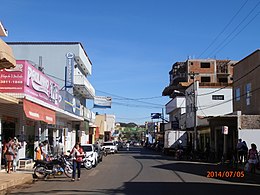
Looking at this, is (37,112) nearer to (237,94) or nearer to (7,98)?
(7,98)

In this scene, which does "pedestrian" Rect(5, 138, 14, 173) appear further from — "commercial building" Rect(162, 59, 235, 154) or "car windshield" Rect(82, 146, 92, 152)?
"commercial building" Rect(162, 59, 235, 154)

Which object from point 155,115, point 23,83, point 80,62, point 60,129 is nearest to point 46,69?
point 80,62

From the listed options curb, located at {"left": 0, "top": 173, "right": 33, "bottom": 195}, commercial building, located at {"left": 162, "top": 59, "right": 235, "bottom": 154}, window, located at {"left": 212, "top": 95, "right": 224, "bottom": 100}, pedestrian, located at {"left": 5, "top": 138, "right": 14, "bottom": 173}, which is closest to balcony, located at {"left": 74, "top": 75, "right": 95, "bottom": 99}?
commercial building, located at {"left": 162, "top": 59, "right": 235, "bottom": 154}

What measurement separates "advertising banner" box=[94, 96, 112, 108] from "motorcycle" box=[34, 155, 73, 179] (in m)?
34.8

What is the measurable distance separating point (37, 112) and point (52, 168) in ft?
13.8

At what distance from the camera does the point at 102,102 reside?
56094 millimetres

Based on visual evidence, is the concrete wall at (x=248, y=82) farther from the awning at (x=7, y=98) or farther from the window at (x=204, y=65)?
the window at (x=204, y=65)

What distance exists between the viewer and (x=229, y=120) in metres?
37.8

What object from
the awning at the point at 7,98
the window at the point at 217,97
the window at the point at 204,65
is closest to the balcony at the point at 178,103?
the window at the point at 217,97

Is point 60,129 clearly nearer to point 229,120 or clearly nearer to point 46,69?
point 46,69

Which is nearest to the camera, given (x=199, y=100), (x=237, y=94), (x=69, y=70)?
(x=237, y=94)

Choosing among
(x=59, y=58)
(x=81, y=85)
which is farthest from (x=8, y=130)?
(x=59, y=58)

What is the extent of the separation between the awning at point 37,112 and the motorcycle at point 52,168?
2.60 metres

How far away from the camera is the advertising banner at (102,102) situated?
55875 mm
